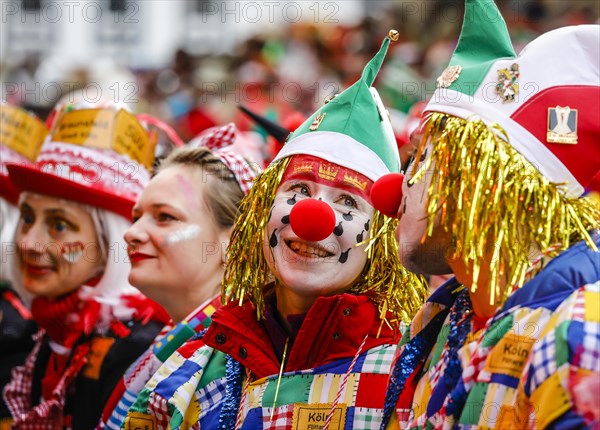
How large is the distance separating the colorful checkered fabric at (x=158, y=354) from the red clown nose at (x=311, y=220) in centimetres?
83

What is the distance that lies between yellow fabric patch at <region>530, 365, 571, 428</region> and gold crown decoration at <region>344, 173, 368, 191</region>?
3.44 ft

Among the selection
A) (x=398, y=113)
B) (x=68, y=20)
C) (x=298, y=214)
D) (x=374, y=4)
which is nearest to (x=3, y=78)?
(x=68, y=20)

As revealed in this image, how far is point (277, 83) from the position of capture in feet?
27.3

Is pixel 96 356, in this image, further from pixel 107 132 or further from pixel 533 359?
pixel 533 359

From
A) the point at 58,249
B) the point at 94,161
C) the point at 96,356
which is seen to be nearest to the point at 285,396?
the point at 96,356

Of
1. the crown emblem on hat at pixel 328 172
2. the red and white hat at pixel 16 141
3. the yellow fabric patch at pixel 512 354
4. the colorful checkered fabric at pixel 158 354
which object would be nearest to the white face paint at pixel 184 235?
the colorful checkered fabric at pixel 158 354

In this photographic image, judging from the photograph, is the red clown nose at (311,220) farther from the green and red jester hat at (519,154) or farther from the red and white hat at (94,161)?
the red and white hat at (94,161)

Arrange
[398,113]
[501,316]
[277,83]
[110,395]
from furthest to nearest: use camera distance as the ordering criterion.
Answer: [277,83] < [398,113] < [110,395] < [501,316]

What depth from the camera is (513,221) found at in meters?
2.15

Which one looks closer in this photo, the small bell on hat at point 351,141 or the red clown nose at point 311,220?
the red clown nose at point 311,220

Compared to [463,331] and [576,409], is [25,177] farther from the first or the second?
→ [576,409]

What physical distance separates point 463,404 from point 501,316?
0.63 ft

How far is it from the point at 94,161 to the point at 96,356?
0.79 meters

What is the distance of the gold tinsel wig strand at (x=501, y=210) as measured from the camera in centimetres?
214
